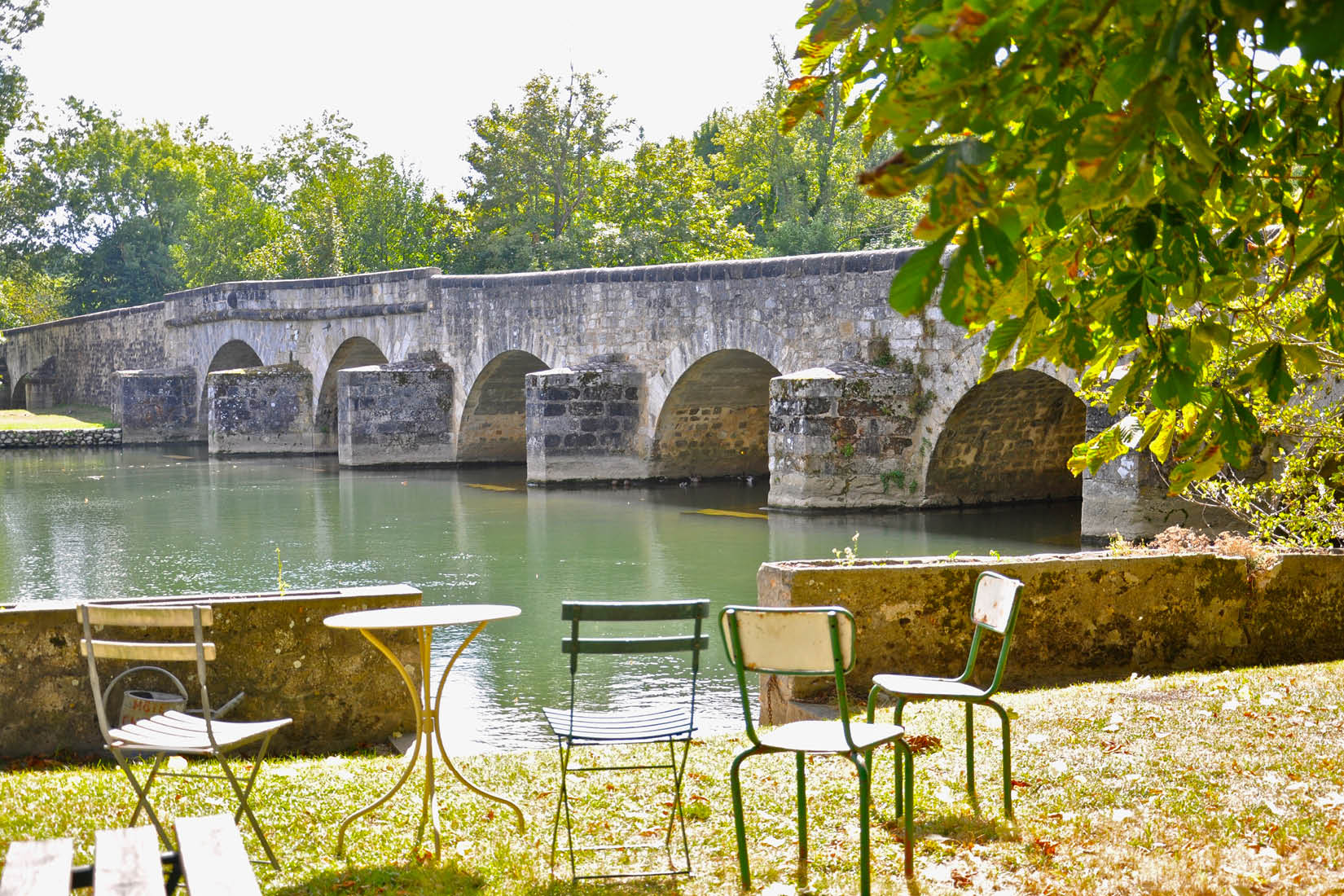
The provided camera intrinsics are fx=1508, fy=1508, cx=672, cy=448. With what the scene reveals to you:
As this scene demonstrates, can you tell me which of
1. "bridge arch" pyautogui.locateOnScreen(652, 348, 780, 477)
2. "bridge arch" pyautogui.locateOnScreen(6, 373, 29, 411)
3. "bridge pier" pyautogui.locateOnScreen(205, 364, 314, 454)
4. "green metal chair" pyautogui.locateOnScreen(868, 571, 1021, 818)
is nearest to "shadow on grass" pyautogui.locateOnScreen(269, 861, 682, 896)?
"green metal chair" pyautogui.locateOnScreen(868, 571, 1021, 818)

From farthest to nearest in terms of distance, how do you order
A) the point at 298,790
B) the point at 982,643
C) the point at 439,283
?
1. the point at 439,283
2. the point at 982,643
3. the point at 298,790

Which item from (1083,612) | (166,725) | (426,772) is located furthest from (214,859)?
(1083,612)

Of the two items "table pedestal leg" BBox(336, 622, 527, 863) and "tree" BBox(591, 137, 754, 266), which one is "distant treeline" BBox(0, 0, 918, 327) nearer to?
"tree" BBox(591, 137, 754, 266)

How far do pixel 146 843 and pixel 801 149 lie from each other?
39.5m

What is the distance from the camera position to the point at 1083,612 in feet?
19.9

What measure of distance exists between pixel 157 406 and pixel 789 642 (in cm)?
2941

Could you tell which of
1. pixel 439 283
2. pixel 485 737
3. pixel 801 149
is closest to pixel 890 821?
pixel 485 737

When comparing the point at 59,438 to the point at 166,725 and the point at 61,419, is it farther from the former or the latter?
the point at 166,725

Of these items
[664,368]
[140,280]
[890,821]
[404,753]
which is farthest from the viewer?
[140,280]

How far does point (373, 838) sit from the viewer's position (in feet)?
12.9

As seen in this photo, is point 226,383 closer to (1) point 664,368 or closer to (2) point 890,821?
(1) point 664,368

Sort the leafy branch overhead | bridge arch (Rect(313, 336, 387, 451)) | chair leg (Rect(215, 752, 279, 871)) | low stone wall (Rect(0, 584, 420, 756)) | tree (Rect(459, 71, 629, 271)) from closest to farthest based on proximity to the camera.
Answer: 1. the leafy branch overhead
2. chair leg (Rect(215, 752, 279, 871))
3. low stone wall (Rect(0, 584, 420, 756))
4. bridge arch (Rect(313, 336, 387, 451))
5. tree (Rect(459, 71, 629, 271))

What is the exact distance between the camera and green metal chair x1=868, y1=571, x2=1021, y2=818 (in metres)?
3.72

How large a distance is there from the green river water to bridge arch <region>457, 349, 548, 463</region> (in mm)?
2178
